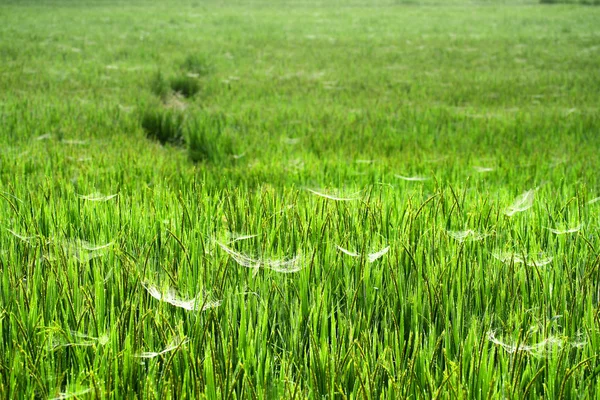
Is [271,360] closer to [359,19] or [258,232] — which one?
[258,232]

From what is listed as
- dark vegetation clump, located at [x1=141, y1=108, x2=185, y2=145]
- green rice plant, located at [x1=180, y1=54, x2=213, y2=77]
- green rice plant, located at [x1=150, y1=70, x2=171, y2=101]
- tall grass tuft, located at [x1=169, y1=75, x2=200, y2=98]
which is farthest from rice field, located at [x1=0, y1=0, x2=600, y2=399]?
green rice plant, located at [x1=180, y1=54, x2=213, y2=77]

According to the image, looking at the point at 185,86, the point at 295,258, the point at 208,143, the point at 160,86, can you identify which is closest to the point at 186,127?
the point at 208,143

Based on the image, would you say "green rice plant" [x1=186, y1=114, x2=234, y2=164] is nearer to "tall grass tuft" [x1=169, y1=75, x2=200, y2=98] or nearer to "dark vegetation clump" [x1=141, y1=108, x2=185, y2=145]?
"dark vegetation clump" [x1=141, y1=108, x2=185, y2=145]

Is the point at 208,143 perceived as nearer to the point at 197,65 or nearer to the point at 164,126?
the point at 164,126

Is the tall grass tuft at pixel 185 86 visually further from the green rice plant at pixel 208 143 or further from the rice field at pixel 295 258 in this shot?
the green rice plant at pixel 208 143

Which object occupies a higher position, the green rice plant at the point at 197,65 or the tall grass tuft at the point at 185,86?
the green rice plant at the point at 197,65

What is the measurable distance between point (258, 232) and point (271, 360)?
0.66 metres

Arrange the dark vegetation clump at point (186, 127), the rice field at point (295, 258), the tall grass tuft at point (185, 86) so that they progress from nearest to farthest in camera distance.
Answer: the rice field at point (295, 258) < the dark vegetation clump at point (186, 127) < the tall grass tuft at point (185, 86)

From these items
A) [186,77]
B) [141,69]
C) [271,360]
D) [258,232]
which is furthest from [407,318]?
[141,69]

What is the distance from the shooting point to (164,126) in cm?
543

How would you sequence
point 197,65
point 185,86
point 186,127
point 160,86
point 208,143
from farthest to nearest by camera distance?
point 197,65 → point 185,86 → point 160,86 → point 186,127 → point 208,143

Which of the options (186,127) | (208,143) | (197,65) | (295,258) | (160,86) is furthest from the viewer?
(197,65)

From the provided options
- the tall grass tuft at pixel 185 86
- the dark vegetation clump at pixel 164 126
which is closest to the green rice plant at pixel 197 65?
the tall grass tuft at pixel 185 86

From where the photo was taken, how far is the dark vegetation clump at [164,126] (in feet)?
17.7
